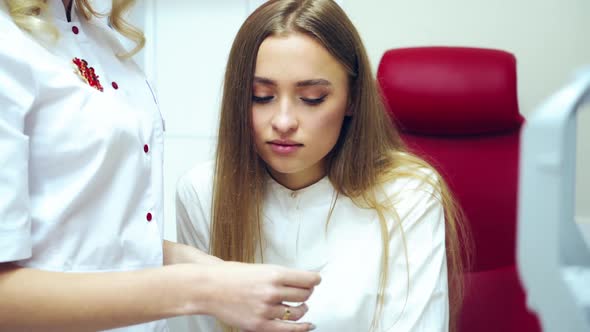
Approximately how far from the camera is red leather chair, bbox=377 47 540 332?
1.66 metres

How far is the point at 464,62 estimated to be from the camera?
167 cm

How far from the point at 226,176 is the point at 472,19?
1.16 metres

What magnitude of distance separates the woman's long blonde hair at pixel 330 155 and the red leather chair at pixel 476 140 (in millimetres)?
448

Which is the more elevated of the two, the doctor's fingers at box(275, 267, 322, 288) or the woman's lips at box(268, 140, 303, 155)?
the woman's lips at box(268, 140, 303, 155)

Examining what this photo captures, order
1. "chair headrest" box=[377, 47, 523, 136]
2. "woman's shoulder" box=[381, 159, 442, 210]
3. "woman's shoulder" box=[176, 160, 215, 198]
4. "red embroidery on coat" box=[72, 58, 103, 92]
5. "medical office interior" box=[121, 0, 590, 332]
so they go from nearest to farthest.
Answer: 1. "red embroidery on coat" box=[72, 58, 103, 92]
2. "woman's shoulder" box=[381, 159, 442, 210]
3. "woman's shoulder" box=[176, 160, 215, 198]
4. "chair headrest" box=[377, 47, 523, 136]
5. "medical office interior" box=[121, 0, 590, 332]

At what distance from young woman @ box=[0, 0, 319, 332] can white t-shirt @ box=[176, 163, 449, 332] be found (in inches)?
13.9

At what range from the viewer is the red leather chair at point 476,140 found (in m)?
1.66

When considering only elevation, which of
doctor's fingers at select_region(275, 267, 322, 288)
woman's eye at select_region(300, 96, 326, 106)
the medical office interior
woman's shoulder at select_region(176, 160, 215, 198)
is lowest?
doctor's fingers at select_region(275, 267, 322, 288)

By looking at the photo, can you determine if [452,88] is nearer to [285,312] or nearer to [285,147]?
[285,147]

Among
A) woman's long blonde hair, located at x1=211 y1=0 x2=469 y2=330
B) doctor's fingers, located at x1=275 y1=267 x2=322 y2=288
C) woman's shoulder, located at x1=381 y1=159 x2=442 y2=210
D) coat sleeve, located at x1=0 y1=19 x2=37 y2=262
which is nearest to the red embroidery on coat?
coat sleeve, located at x1=0 y1=19 x2=37 y2=262

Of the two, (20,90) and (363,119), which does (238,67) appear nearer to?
(363,119)

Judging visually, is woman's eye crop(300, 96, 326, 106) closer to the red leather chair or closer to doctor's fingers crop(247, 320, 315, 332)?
doctor's fingers crop(247, 320, 315, 332)

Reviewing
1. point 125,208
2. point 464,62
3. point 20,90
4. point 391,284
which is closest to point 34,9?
point 20,90

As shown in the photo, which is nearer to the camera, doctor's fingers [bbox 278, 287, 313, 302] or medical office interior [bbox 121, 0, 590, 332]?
doctor's fingers [bbox 278, 287, 313, 302]
